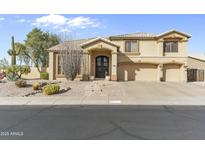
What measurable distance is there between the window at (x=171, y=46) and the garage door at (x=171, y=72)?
1.83m

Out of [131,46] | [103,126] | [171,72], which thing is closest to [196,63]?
[171,72]

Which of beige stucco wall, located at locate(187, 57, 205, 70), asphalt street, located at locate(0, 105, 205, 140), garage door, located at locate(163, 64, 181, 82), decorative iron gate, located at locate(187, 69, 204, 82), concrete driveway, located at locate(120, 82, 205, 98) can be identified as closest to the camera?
asphalt street, located at locate(0, 105, 205, 140)

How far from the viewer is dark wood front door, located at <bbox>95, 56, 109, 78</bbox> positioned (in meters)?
30.6

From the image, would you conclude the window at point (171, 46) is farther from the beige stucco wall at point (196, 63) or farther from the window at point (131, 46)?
the beige stucco wall at point (196, 63)

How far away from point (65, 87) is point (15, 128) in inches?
507

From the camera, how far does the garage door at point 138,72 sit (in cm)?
A: 3153

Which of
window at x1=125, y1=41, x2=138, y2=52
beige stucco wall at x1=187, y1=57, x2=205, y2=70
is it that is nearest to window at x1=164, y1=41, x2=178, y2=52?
window at x1=125, y1=41, x2=138, y2=52

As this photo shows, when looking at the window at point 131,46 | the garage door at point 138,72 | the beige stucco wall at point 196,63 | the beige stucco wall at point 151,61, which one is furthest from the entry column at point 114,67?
the beige stucco wall at point 196,63

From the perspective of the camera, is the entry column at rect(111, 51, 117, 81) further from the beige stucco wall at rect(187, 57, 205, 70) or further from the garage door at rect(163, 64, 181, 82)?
the beige stucco wall at rect(187, 57, 205, 70)

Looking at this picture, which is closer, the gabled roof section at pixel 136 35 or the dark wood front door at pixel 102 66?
the dark wood front door at pixel 102 66

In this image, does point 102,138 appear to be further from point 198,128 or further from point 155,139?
point 198,128

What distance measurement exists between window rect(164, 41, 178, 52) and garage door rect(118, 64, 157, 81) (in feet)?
8.24

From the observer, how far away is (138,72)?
32.0 meters

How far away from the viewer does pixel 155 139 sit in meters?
7.13
